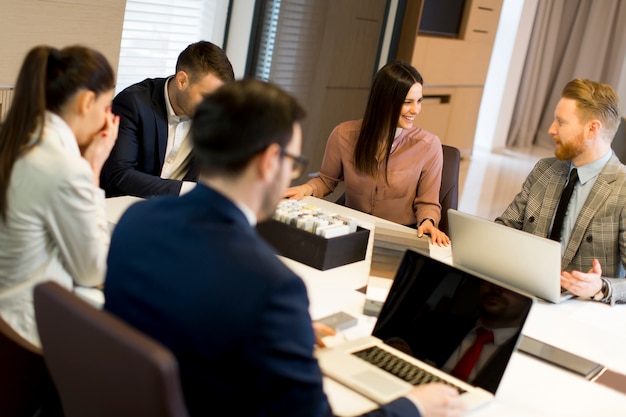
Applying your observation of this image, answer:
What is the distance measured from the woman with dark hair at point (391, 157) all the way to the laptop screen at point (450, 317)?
1.36m

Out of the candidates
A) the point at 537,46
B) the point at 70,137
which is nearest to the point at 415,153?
the point at 70,137

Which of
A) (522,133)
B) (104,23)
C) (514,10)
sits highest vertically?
(514,10)

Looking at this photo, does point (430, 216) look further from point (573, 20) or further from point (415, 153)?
point (573, 20)

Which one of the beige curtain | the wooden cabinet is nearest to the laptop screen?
the wooden cabinet

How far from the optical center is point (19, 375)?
1955mm

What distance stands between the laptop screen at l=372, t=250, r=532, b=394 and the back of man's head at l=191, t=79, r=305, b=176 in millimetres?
653

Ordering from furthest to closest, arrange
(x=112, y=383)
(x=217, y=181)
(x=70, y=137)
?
(x=70, y=137)
(x=217, y=181)
(x=112, y=383)

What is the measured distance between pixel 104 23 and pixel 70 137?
2123 millimetres

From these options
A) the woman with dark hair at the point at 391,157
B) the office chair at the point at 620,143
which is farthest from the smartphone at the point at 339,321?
the office chair at the point at 620,143

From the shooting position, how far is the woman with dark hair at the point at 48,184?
1918mm

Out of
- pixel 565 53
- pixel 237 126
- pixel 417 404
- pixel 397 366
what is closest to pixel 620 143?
pixel 397 366

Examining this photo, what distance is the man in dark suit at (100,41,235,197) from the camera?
3.03m

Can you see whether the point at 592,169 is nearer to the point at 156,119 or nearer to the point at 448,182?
the point at 448,182

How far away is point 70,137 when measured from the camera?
6.66ft
